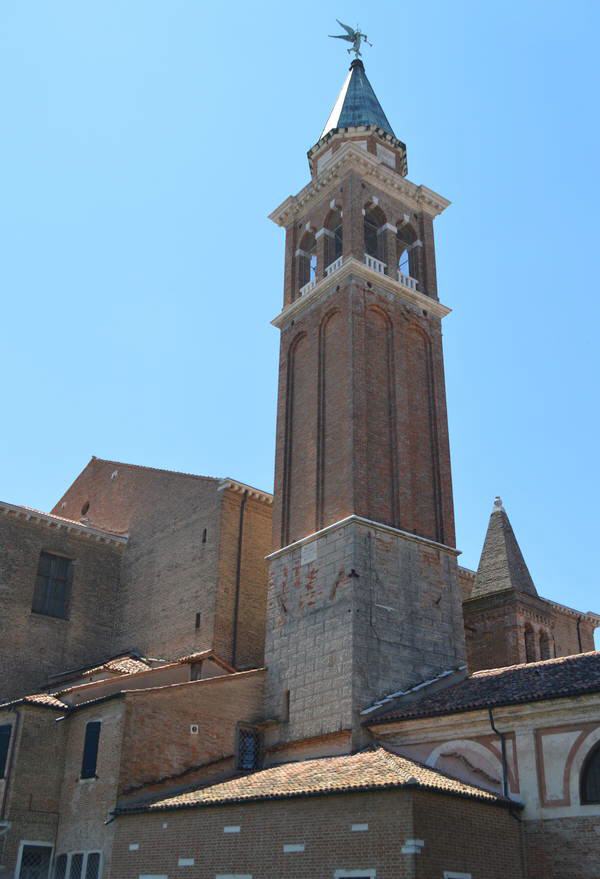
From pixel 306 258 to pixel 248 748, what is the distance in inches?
581

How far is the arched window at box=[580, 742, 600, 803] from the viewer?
49.0ft

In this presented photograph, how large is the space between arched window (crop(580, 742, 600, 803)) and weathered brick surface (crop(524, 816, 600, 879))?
33cm

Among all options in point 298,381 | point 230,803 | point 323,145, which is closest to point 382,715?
point 230,803

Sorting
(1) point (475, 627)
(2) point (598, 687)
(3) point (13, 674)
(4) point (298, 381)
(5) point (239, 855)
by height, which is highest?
(4) point (298, 381)

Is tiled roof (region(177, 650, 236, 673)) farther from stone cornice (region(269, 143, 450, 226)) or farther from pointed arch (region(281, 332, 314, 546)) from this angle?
stone cornice (region(269, 143, 450, 226))

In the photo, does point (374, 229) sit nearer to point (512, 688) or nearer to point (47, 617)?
point (47, 617)

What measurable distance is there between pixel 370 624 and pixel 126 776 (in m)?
5.96

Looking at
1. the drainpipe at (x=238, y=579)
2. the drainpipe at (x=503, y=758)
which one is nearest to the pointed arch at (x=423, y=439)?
the drainpipe at (x=238, y=579)

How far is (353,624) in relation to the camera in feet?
64.1

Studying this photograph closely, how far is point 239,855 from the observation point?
15.6m

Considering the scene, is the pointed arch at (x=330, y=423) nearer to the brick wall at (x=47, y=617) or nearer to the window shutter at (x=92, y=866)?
the brick wall at (x=47, y=617)

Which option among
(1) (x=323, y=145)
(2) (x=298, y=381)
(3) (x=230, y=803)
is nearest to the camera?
(3) (x=230, y=803)

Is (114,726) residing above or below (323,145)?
below

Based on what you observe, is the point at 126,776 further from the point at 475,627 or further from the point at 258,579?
the point at 475,627
